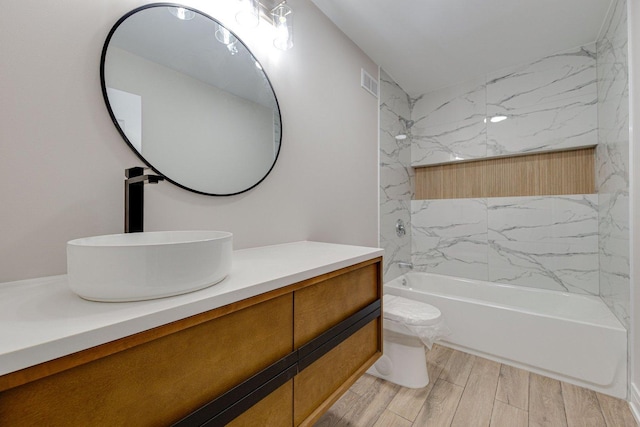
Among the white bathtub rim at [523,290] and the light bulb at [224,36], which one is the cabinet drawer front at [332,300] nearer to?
the light bulb at [224,36]

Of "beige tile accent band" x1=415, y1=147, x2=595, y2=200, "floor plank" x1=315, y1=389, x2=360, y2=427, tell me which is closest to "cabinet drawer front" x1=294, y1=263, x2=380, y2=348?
"floor plank" x1=315, y1=389, x2=360, y2=427

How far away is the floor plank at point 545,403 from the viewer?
1.43m

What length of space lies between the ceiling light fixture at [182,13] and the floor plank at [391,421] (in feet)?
7.10

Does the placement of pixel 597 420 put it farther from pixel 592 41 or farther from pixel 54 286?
pixel 592 41

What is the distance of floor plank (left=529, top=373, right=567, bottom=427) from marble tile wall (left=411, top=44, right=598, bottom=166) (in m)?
1.89

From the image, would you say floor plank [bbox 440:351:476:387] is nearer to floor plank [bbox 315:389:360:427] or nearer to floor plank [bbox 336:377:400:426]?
floor plank [bbox 336:377:400:426]

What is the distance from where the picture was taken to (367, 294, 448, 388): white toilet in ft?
5.55

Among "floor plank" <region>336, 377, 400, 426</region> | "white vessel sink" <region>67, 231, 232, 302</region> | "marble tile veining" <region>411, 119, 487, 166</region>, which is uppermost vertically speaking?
"marble tile veining" <region>411, 119, 487, 166</region>

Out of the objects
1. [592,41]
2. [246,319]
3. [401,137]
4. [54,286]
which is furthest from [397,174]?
[54,286]

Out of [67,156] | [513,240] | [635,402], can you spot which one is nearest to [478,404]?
[635,402]

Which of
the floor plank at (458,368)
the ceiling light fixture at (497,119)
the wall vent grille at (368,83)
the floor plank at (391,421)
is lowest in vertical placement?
the floor plank at (391,421)

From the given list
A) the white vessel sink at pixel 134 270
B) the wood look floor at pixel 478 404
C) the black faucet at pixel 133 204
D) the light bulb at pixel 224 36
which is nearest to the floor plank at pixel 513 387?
the wood look floor at pixel 478 404

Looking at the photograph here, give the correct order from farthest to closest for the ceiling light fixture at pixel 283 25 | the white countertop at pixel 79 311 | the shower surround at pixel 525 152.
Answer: the shower surround at pixel 525 152 → the ceiling light fixture at pixel 283 25 → the white countertop at pixel 79 311

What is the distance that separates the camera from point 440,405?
61.4 inches
